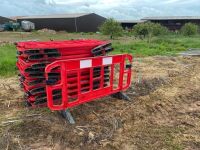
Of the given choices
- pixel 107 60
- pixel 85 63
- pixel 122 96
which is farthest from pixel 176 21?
pixel 85 63

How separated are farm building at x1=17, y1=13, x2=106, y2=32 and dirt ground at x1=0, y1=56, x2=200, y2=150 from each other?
44125mm

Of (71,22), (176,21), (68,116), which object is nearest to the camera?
(68,116)

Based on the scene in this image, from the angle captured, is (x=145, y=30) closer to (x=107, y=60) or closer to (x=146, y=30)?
(x=146, y=30)

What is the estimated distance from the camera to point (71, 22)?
165ft

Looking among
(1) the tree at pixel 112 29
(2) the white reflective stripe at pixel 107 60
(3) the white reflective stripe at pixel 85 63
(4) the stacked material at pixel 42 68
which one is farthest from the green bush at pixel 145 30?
(3) the white reflective stripe at pixel 85 63

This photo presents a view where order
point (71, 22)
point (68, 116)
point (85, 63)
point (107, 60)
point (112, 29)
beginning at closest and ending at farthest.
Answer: point (68, 116) < point (85, 63) < point (107, 60) < point (112, 29) < point (71, 22)

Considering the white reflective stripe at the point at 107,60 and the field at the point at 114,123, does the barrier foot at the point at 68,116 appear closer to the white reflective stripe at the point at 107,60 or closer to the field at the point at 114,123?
the field at the point at 114,123

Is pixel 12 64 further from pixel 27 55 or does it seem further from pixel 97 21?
pixel 97 21

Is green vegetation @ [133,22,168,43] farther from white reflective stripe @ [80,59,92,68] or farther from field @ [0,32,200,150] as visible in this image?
white reflective stripe @ [80,59,92,68]

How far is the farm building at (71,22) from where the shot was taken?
166ft

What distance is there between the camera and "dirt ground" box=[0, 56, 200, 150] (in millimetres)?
4293

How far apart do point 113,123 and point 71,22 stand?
4672 centimetres

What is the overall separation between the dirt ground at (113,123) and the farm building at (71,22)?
44.1 m

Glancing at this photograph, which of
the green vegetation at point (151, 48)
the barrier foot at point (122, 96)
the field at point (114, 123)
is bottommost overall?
the green vegetation at point (151, 48)
